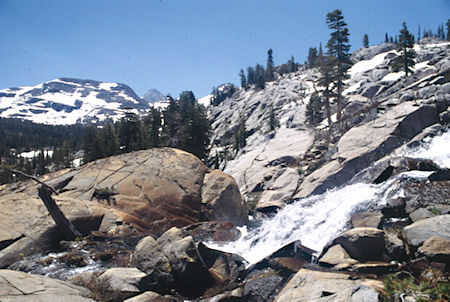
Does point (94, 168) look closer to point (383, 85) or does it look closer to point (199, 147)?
point (199, 147)

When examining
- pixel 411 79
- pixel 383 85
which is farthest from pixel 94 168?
pixel 383 85

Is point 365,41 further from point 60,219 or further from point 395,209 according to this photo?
point 60,219

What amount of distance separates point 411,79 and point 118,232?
5738cm

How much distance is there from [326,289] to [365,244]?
2.96 meters

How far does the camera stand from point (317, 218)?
16.4 meters

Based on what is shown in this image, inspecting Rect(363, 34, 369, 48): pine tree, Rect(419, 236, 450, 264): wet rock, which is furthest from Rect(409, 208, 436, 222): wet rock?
Rect(363, 34, 369, 48): pine tree

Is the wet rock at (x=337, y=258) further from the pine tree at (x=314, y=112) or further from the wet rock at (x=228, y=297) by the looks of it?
the pine tree at (x=314, y=112)

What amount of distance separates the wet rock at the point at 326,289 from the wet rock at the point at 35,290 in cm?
637

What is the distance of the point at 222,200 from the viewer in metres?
22.0

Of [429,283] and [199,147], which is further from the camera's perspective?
[199,147]

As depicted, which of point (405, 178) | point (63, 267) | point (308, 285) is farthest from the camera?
point (405, 178)

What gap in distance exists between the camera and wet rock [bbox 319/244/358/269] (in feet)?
32.4

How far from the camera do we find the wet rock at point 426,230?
29.5 ft

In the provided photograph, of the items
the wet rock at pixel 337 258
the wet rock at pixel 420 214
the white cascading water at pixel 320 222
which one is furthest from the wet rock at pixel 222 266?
the wet rock at pixel 420 214
